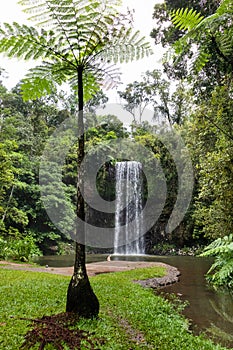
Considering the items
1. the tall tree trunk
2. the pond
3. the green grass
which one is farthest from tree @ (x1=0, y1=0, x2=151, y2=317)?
the pond

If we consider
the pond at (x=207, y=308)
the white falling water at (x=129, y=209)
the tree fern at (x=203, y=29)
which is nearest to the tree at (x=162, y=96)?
A: the white falling water at (x=129, y=209)

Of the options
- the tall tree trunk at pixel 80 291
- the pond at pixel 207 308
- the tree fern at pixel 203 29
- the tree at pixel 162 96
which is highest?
the tree at pixel 162 96

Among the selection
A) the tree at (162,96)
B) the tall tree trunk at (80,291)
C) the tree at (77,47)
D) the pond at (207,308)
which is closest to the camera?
the tree at (77,47)

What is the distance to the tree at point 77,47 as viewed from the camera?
3.32m

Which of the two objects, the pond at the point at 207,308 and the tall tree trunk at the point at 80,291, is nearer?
the tall tree trunk at the point at 80,291

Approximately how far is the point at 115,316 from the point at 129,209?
52.7ft

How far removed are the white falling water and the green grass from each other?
13.4 m

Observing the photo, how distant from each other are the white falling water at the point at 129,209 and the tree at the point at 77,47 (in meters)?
16.0

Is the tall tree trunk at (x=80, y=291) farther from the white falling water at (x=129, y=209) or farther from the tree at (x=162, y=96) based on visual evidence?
the tree at (x=162, y=96)

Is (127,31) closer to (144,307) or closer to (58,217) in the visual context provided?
(144,307)

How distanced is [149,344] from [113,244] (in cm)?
1719

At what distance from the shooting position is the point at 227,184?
8672 millimetres

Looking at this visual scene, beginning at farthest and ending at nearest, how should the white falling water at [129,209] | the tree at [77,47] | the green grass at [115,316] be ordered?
the white falling water at [129,209], the tree at [77,47], the green grass at [115,316]

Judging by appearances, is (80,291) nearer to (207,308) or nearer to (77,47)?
(77,47)
